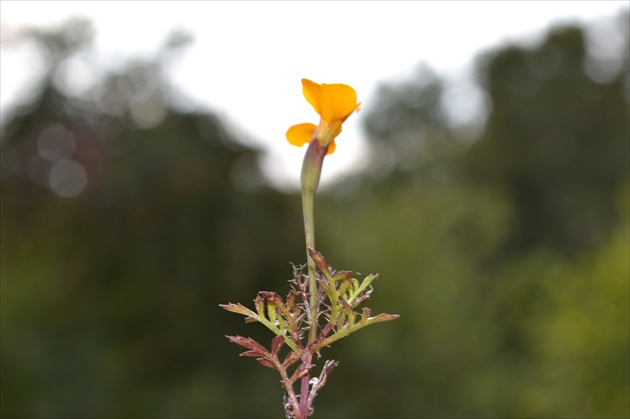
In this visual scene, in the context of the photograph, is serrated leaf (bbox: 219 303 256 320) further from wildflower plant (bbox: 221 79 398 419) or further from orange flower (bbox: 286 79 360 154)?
orange flower (bbox: 286 79 360 154)

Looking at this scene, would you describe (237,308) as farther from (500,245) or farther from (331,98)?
(500,245)

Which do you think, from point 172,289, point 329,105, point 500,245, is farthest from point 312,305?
point 500,245

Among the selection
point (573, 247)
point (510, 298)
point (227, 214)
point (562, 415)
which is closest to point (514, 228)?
point (573, 247)

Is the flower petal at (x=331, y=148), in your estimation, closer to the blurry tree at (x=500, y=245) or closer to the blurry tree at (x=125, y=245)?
the blurry tree at (x=500, y=245)

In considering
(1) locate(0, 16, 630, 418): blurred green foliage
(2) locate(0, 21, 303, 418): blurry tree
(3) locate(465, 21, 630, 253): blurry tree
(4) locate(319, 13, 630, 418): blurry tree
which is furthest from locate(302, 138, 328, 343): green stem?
(3) locate(465, 21, 630, 253): blurry tree

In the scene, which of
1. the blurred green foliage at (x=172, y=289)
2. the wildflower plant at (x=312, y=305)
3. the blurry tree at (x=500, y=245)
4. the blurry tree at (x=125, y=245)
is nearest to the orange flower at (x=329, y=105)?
the wildflower plant at (x=312, y=305)

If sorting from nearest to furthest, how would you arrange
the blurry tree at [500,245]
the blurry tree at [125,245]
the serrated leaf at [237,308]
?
the serrated leaf at [237,308], the blurry tree at [125,245], the blurry tree at [500,245]

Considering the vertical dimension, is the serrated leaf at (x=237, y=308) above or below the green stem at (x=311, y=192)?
below
